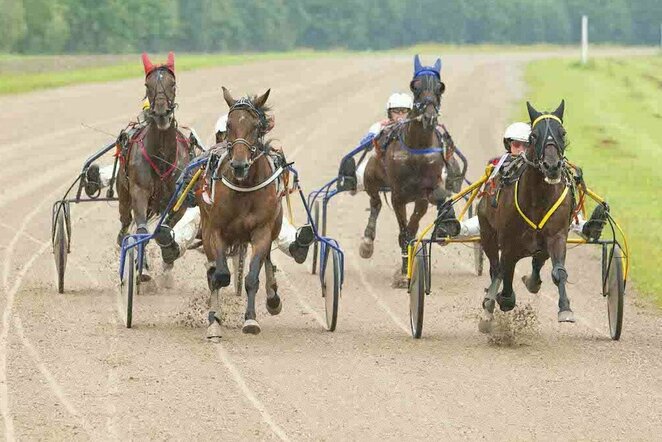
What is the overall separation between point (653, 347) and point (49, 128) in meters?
20.7

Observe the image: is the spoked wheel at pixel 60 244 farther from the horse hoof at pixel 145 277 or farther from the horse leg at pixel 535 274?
the horse leg at pixel 535 274

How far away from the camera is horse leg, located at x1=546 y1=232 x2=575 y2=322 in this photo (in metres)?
9.77

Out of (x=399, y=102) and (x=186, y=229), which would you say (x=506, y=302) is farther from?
(x=399, y=102)

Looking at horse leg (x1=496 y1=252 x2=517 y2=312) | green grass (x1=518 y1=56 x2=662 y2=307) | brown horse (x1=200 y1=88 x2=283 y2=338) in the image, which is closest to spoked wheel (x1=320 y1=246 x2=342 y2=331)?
brown horse (x1=200 y1=88 x2=283 y2=338)

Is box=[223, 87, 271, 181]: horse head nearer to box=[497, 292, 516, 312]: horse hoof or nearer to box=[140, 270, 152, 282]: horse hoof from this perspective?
box=[497, 292, 516, 312]: horse hoof

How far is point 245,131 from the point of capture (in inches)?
393

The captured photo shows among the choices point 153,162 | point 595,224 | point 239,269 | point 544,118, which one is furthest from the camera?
point 153,162

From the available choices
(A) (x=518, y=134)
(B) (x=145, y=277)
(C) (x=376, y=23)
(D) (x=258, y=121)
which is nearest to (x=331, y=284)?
(D) (x=258, y=121)

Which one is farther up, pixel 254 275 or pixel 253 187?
pixel 253 187

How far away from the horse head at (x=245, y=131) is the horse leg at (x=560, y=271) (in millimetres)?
2027

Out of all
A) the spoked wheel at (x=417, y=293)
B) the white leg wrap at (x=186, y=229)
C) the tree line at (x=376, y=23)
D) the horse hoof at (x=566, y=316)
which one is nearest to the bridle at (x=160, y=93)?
the white leg wrap at (x=186, y=229)

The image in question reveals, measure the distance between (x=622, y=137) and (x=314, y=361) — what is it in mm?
20156

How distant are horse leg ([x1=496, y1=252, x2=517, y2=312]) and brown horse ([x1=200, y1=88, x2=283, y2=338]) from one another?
63.2 inches

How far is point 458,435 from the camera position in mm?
7582
